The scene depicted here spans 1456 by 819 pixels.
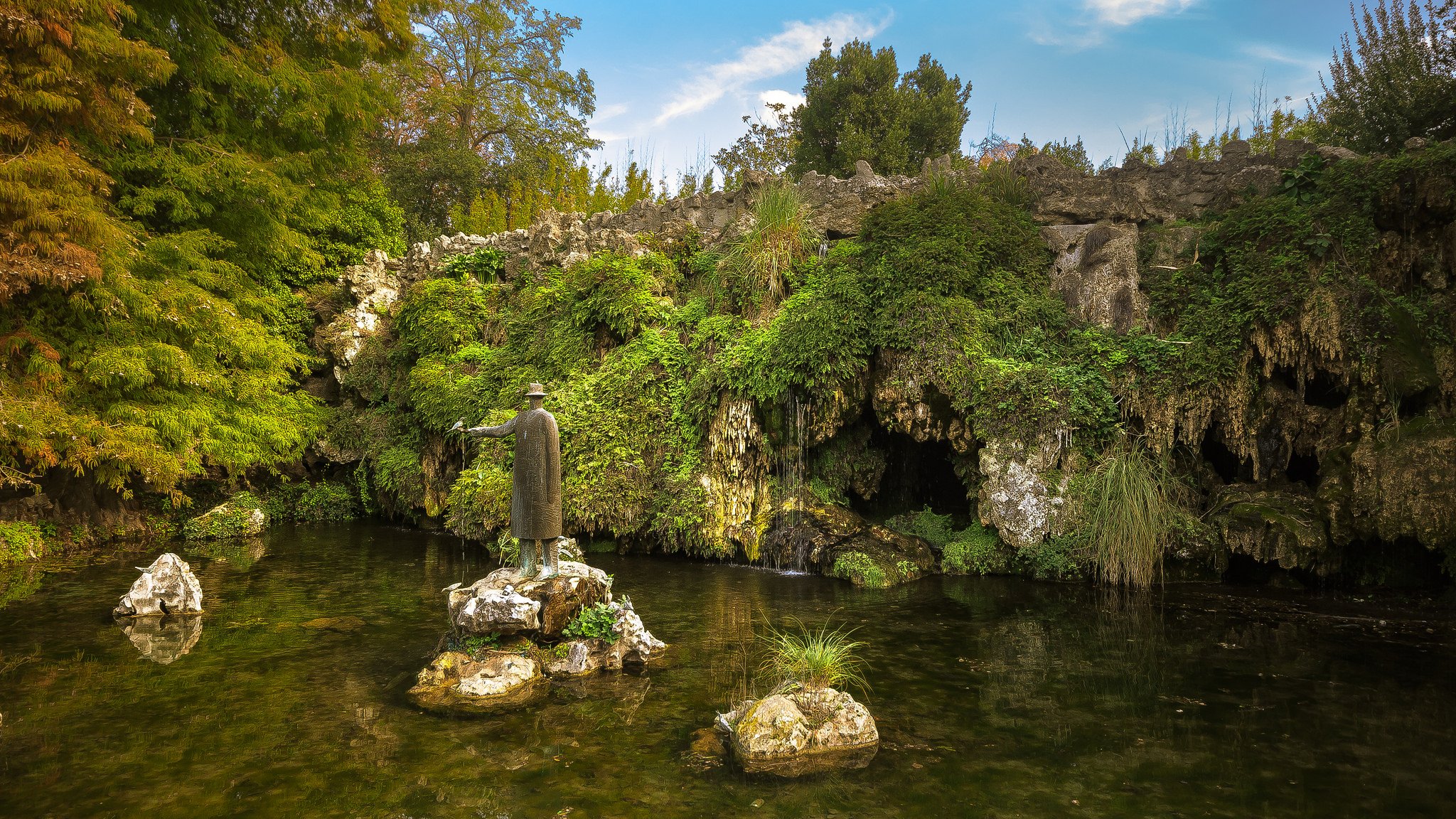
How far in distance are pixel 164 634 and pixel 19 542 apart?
567 cm

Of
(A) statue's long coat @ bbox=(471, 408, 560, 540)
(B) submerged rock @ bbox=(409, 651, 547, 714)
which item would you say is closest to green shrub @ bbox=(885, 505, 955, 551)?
(A) statue's long coat @ bbox=(471, 408, 560, 540)

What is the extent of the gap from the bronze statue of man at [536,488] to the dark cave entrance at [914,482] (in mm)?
6386

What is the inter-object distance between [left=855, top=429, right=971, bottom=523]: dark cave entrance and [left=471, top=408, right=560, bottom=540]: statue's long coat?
6.41 metres

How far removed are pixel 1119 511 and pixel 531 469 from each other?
7039mm

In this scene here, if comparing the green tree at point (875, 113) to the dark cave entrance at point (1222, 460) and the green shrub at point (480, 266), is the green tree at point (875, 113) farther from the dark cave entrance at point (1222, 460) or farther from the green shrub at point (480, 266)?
the dark cave entrance at point (1222, 460)

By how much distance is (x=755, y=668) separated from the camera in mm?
6867

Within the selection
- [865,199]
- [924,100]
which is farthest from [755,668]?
[924,100]

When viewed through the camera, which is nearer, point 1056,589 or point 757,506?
point 1056,589

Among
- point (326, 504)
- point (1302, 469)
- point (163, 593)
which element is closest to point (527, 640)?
point (163, 593)

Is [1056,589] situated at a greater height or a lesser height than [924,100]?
lesser

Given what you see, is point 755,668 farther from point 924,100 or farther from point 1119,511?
point 924,100

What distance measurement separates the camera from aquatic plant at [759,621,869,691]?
5.70m

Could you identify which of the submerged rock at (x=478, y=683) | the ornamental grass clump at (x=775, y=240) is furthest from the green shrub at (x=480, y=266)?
the submerged rock at (x=478, y=683)

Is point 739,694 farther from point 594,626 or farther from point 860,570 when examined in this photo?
point 860,570
